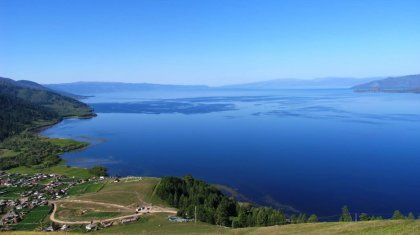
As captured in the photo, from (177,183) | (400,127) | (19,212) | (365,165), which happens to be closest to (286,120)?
(400,127)

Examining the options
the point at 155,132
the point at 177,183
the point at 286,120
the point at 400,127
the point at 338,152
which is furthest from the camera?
the point at 286,120

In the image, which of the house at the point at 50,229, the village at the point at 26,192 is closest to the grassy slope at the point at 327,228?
the house at the point at 50,229

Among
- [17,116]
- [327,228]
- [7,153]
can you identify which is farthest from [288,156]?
[17,116]

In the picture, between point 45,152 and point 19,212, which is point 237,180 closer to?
point 19,212

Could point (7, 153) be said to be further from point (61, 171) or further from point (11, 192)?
point (11, 192)

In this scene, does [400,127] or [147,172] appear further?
[400,127]

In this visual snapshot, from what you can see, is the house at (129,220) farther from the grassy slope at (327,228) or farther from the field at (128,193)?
the field at (128,193)

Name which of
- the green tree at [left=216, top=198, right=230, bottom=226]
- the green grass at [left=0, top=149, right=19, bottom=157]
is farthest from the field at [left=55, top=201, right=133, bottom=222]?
the green grass at [left=0, top=149, right=19, bottom=157]
